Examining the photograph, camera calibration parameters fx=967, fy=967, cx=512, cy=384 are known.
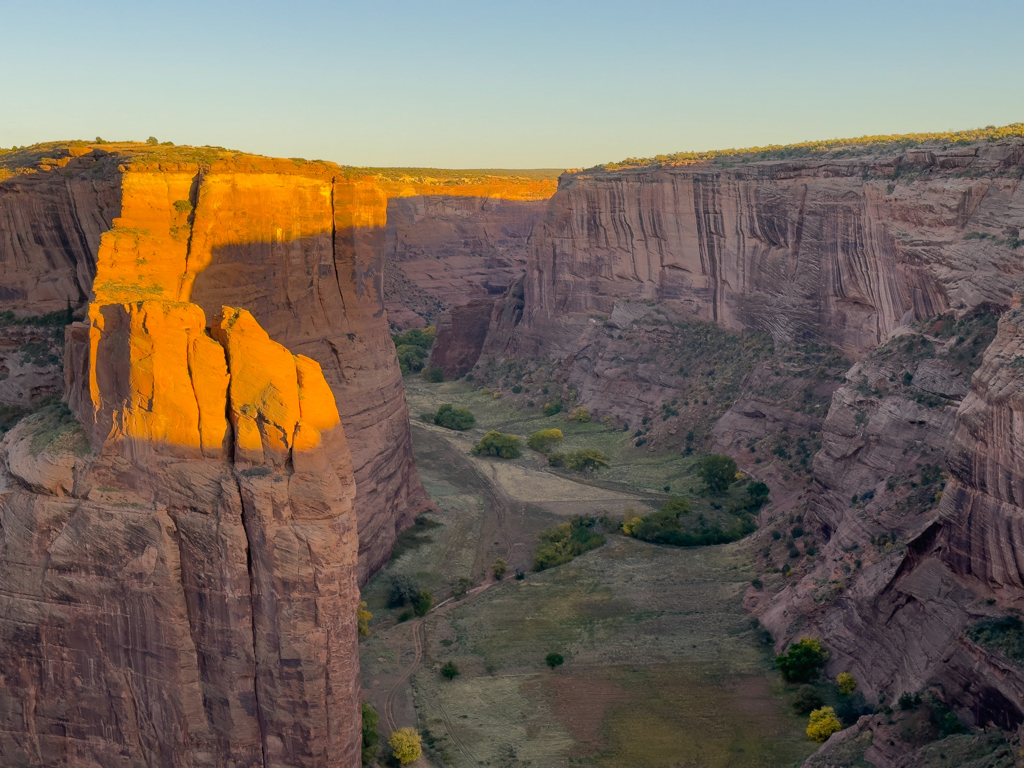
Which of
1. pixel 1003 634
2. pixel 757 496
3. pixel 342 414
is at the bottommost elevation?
pixel 757 496

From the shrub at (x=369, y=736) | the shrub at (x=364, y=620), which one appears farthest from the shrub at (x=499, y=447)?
the shrub at (x=369, y=736)

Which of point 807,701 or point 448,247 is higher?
point 448,247

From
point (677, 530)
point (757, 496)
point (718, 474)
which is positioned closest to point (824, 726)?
point (677, 530)

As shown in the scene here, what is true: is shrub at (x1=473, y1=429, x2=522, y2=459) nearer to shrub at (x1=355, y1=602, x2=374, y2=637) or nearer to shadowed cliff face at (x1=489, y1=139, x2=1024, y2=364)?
shadowed cliff face at (x1=489, y1=139, x2=1024, y2=364)

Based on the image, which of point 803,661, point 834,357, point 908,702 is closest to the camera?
point 908,702

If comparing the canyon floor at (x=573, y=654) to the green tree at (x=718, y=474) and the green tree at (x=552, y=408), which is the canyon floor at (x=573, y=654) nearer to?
the green tree at (x=718, y=474)

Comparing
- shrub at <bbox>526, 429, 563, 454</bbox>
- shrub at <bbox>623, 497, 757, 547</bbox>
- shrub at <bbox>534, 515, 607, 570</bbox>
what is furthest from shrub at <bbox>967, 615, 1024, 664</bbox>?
shrub at <bbox>526, 429, 563, 454</bbox>

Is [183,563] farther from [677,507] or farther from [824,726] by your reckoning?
[677,507]
